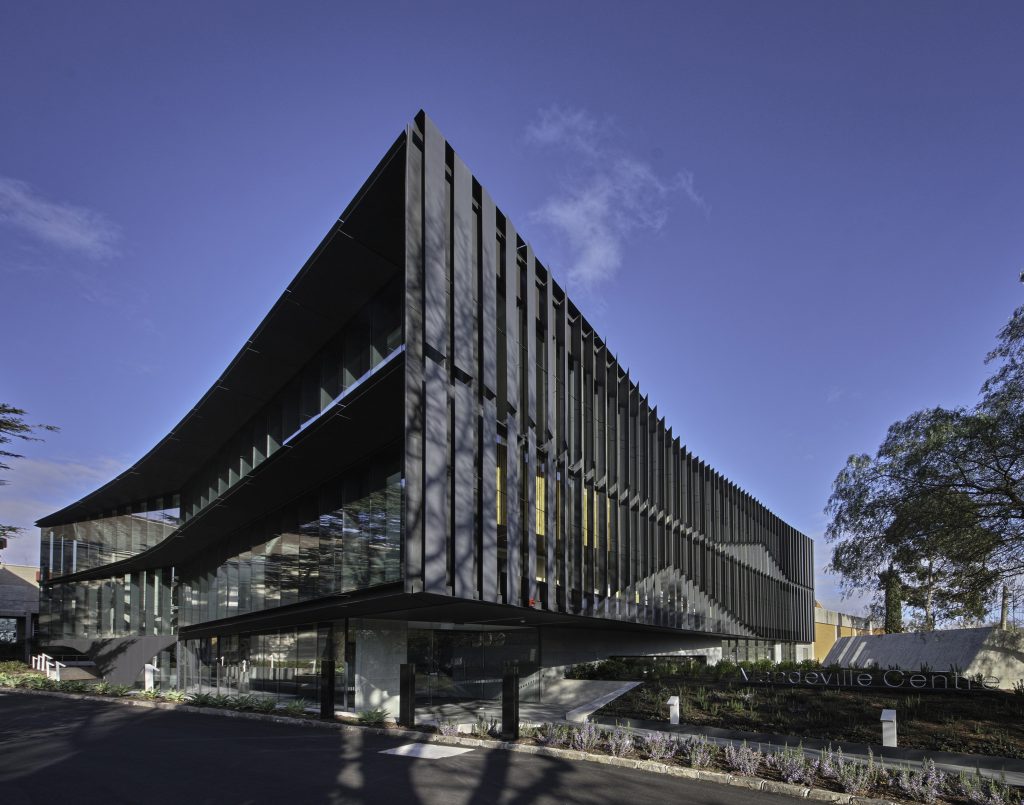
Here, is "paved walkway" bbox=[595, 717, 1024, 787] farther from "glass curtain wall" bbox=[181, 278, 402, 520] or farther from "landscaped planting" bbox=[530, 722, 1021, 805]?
"glass curtain wall" bbox=[181, 278, 402, 520]

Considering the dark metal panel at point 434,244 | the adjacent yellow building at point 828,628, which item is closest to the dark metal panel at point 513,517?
the dark metal panel at point 434,244

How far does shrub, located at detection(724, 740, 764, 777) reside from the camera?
13541 mm

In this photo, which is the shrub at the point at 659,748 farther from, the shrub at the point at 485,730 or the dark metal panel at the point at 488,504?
the dark metal panel at the point at 488,504

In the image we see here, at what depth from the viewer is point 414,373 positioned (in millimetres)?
17266

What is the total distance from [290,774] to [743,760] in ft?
25.7

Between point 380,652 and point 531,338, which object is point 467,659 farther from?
point 531,338

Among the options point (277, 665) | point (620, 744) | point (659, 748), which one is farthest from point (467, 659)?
point (659, 748)

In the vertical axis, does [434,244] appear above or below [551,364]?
above

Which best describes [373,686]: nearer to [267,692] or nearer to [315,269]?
[267,692]

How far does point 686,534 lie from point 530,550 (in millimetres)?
18821

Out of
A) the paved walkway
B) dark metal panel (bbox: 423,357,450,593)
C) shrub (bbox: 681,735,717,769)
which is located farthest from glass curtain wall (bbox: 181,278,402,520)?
the paved walkway

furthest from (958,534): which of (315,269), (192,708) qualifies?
(192,708)

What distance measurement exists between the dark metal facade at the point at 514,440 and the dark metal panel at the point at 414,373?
36 mm

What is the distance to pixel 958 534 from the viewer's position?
21172mm
